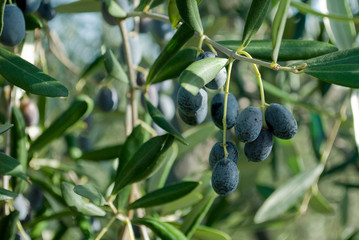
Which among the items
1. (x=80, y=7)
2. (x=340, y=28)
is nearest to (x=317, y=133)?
(x=340, y=28)

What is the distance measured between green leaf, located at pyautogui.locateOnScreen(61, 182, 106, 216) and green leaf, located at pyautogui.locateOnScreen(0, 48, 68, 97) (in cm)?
20

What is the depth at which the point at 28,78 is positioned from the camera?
2.78ft

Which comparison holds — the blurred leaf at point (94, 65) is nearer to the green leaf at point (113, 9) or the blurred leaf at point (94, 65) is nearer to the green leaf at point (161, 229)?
the green leaf at point (113, 9)

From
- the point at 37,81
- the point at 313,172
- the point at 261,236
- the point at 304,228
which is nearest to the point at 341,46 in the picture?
the point at 313,172

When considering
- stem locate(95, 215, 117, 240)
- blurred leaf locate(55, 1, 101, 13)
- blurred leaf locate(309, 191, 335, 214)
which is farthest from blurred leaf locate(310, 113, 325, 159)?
stem locate(95, 215, 117, 240)

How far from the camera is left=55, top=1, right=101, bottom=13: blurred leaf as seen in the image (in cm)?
137

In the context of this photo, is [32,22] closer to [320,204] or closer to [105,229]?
[105,229]

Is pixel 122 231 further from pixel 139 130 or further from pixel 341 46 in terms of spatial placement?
pixel 341 46

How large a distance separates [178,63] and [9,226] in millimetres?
444

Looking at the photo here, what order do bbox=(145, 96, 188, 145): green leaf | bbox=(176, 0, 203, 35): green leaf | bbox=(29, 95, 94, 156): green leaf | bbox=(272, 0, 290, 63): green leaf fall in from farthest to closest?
bbox=(29, 95, 94, 156): green leaf → bbox=(145, 96, 188, 145): green leaf → bbox=(176, 0, 203, 35): green leaf → bbox=(272, 0, 290, 63): green leaf

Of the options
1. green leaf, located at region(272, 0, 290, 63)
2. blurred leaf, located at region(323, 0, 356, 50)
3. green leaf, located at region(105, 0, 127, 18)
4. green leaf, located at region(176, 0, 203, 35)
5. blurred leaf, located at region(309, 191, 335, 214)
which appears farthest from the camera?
blurred leaf, located at region(309, 191, 335, 214)

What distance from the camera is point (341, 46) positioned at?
1354 millimetres

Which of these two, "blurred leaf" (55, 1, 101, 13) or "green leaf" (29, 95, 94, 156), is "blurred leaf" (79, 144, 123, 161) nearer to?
"green leaf" (29, 95, 94, 156)

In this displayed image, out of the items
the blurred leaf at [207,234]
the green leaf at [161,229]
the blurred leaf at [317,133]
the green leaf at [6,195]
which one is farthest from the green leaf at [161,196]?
the blurred leaf at [317,133]
